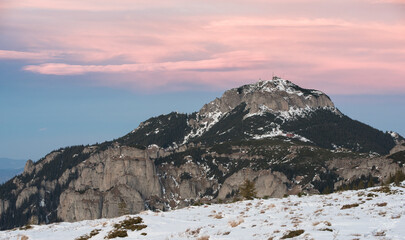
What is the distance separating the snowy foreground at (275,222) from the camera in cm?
3253

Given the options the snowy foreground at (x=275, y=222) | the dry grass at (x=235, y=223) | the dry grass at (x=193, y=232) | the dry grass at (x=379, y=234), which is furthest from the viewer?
the dry grass at (x=235, y=223)

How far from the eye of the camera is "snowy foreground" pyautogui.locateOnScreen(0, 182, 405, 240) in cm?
3253

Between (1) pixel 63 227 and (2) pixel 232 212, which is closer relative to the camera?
(2) pixel 232 212

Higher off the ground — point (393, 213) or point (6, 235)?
point (393, 213)

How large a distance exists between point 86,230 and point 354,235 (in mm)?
28375

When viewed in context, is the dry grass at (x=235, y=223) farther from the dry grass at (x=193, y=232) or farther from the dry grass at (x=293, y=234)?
the dry grass at (x=293, y=234)

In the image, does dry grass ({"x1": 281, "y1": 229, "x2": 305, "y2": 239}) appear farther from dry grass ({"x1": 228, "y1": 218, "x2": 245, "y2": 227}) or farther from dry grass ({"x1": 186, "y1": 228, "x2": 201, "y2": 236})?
dry grass ({"x1": 186, "y1": 228, "x2": 201, "y2": 236})

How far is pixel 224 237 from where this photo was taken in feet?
118

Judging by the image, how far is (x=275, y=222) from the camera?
39.2m

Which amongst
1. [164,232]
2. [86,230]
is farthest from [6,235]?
[164,232]

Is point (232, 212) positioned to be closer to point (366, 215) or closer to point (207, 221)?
point (207, 221)

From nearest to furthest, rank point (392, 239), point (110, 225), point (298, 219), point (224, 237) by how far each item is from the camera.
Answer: point (392, 239), point (224, 237), point (298, 219), point (110, 225)

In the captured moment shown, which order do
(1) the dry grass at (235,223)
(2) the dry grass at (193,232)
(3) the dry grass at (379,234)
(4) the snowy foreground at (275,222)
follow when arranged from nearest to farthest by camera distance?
(3) the dry grass at (379,234), (4) the snowy foreground at (275,222), (2) the dry grass at (193,232), (1) the dry grass at (235,223)

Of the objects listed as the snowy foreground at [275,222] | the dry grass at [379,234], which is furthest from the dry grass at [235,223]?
the dry grass at [379,234]
